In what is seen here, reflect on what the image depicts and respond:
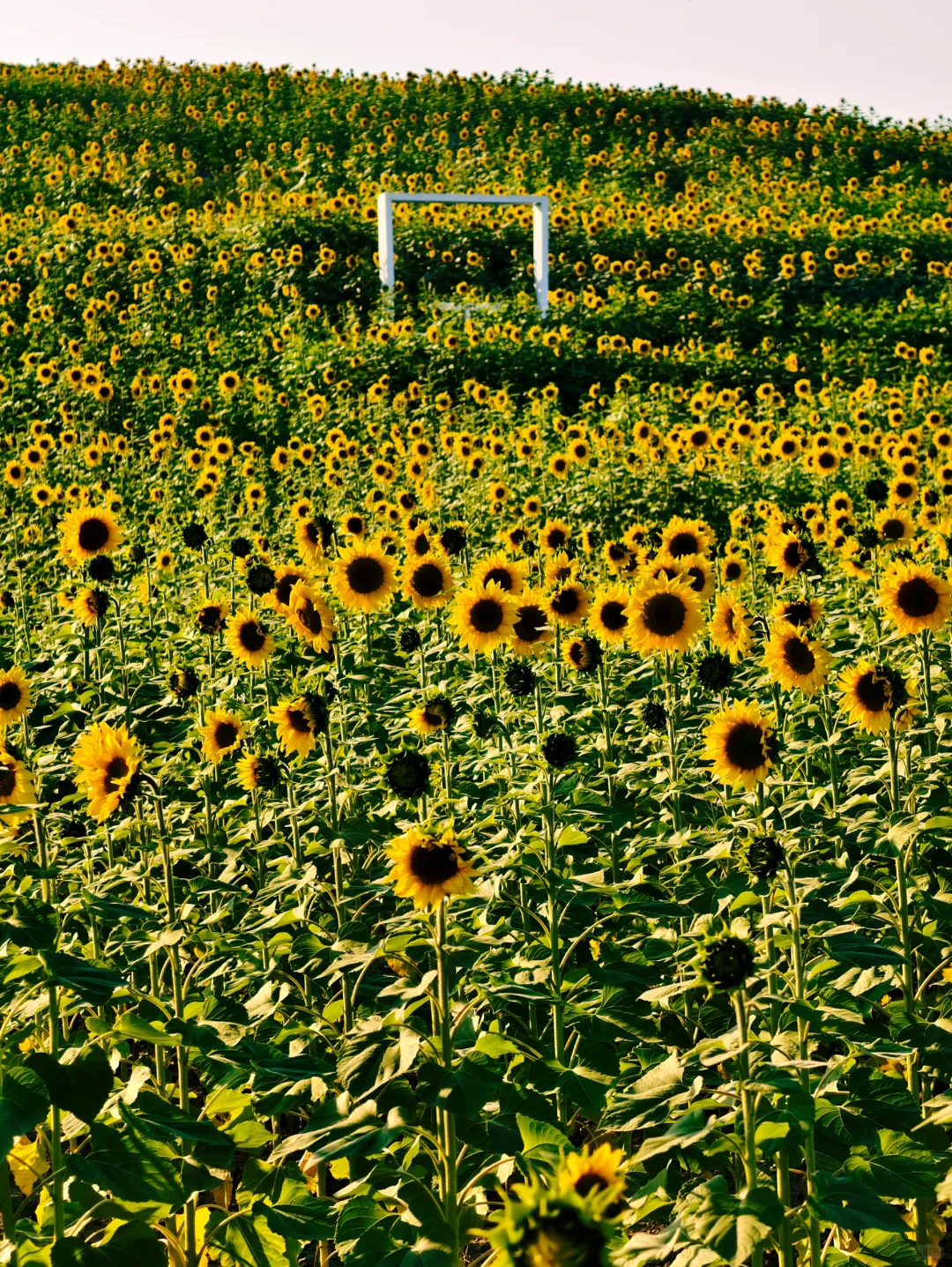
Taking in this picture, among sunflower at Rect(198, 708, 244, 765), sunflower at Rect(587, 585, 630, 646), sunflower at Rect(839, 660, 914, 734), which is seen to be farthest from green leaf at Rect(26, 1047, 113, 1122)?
sunflower at Rect(587, 585, 630, 646)

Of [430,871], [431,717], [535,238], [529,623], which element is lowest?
[431,717]

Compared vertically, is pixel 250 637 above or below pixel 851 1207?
above

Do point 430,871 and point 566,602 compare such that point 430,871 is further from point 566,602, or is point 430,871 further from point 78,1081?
point 566,602

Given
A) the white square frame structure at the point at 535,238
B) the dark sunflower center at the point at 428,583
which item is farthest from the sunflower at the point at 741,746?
the white square frame structure at the point at 535,238

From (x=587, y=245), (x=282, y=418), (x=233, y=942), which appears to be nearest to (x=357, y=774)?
(x=233, y=942)

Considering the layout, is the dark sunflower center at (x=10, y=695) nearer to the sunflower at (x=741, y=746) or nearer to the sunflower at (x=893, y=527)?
the sunflower at (x=741, y=746)

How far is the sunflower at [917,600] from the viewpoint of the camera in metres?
4.35

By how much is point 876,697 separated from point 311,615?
1943 millimetres

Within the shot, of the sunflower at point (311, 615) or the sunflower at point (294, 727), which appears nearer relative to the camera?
the sunflower at point (294, 727)

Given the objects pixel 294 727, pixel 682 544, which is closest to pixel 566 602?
pixel 682 544

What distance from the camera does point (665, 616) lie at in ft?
15.2

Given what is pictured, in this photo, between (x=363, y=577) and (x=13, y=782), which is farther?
(x=363, y=577)

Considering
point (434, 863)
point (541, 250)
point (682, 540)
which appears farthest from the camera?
point (541, 250)

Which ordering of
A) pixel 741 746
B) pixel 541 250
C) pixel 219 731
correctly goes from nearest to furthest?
pixel 741 746
pixel 219 731
pixel 541 250
